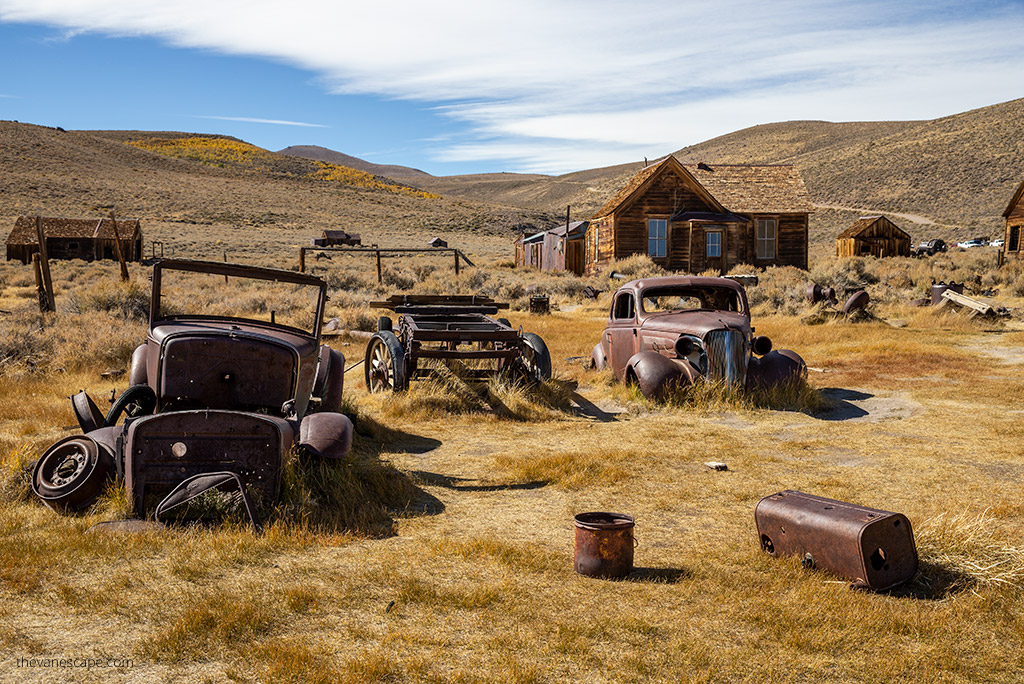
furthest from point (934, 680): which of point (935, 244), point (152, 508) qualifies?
point (935, 244)

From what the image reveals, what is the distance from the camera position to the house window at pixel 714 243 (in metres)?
34.8

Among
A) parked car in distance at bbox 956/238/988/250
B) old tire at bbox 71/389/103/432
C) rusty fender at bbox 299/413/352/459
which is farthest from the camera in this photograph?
parked car in distance at bbox 956/238/988/250

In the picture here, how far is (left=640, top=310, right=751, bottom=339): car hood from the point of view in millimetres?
10062

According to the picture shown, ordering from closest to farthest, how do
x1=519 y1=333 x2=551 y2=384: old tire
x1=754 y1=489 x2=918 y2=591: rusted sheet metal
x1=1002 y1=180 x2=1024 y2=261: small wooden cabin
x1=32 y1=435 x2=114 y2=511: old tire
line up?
x1=754 y1=489 x2=918 y2=591: rusted sheet metal → x1=32 y1=435 x2=114 y2=511: old tire → x1=519 y1=333 x2=551 y2=384: old tire → x1=1002 y1=180 x2=1024 y2=261: small wooden cabin

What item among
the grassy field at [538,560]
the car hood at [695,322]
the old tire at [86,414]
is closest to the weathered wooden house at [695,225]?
the car hood at [695,322]

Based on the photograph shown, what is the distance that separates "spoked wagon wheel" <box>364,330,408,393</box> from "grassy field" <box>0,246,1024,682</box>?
10.8 inches

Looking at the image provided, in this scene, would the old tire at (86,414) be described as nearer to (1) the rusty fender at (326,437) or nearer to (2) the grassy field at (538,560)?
(2) the grassy field at (538,560)

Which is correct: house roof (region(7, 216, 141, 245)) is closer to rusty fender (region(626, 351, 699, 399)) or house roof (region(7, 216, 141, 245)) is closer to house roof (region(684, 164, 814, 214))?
house roof (region(684, 164, 814, 214))

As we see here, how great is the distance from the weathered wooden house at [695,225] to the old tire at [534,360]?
80.1ft

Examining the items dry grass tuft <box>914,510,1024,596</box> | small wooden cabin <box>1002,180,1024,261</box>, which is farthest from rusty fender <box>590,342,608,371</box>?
small wooden cabin <box>1002,180,1024,261</box>

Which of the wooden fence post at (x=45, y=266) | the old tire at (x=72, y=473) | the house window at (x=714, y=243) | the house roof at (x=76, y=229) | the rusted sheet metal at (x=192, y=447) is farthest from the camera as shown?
the house roof at (x=76, y=229)

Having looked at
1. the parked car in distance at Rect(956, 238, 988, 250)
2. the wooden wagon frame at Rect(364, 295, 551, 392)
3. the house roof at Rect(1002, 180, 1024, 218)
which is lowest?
the wooden wagon frame at Rect(364, 295, 551, 392)

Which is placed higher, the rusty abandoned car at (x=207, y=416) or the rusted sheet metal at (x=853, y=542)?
the rusty abandoned car at (x=207, y=416)

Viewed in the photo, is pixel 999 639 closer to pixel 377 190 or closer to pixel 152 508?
pixel 152 508
